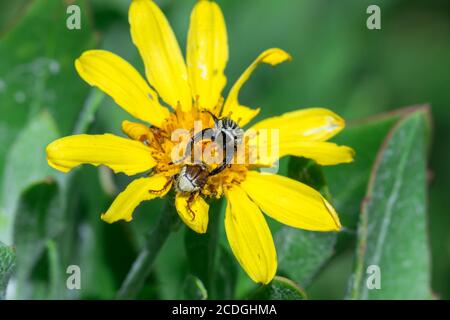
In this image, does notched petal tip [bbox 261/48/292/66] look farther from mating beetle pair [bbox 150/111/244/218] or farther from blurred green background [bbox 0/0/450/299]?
blurred green background [bbox 0/0/450/299]

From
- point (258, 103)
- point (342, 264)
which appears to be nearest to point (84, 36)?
point (258, 103)

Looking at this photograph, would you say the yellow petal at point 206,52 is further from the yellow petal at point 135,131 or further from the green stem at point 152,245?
the green stem at point 152,245

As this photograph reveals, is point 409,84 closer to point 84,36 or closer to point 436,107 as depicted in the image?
point 436,107

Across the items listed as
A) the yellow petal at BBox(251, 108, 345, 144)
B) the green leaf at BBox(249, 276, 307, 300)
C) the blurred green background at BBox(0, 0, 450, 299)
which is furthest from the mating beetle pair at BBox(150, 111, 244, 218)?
the blurred green background at BBox(0, 0, 450, 299)

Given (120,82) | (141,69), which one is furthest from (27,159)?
(141,69)

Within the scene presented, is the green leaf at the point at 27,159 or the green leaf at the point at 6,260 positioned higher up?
the green leaf at the point at 27,159

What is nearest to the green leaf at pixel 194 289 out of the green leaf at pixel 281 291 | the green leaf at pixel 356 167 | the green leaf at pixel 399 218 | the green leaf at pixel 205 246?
the green leaf at pixel 205 246

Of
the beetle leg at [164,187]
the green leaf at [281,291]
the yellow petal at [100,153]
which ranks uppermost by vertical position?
the yellow petal at [100,153]
